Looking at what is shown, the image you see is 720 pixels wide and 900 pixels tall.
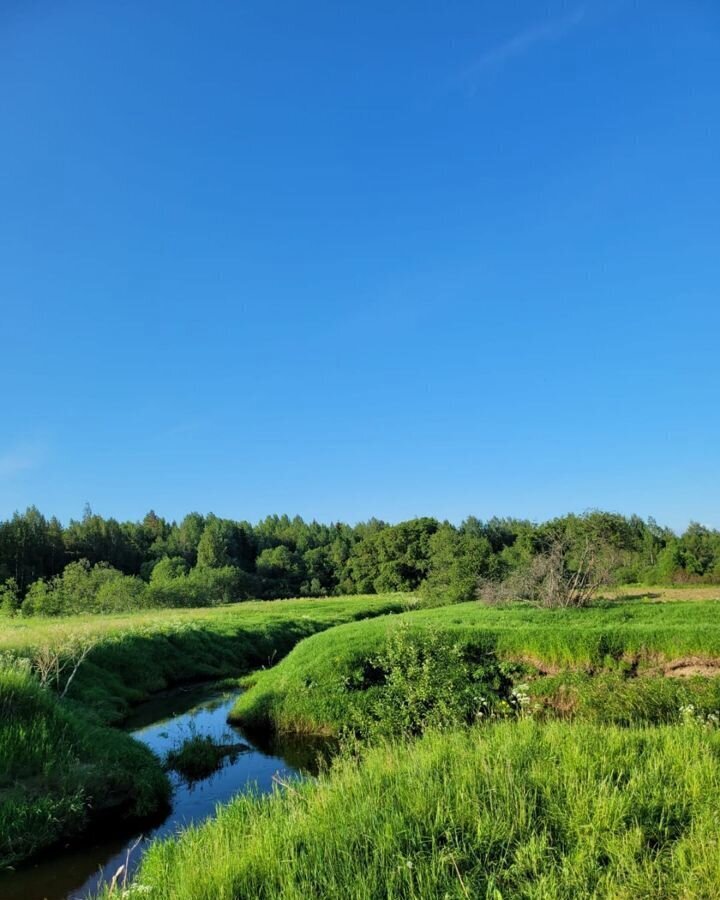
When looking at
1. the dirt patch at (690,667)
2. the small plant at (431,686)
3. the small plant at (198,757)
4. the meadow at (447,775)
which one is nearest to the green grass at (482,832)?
the meadow at (447,775)

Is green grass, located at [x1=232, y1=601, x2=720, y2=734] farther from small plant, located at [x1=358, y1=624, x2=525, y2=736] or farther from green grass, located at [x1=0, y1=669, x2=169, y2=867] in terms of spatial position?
green grass, located at [x1=0, y1=669, x2=169, y2=867]

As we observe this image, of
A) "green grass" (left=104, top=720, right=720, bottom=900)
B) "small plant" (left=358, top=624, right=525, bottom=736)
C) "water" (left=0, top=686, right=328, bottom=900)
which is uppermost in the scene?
"green grass" (left=104, top=720, right=720, bottom=900)

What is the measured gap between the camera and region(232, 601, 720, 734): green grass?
842 inches

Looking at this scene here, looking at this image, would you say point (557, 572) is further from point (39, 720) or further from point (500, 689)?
point (39, 720)

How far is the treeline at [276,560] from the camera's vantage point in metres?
70.3

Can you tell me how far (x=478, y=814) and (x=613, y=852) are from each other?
149cm

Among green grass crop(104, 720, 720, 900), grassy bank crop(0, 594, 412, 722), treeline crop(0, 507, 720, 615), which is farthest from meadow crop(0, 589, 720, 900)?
treeline crop(0, 507, 720, 615)

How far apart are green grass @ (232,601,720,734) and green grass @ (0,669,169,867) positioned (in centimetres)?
682

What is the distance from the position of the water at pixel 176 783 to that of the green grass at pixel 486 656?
1.29 meters

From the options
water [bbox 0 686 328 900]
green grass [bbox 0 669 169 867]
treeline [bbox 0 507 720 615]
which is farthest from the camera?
treeline [bbox 0 507 720 615]

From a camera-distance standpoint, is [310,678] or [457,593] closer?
[310,678]

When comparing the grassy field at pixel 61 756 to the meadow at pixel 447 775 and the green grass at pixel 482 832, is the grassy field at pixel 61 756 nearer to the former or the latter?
the meadow at pixel 447 775

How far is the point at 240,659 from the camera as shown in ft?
129

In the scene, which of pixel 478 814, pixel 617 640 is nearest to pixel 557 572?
pixel 617 640
